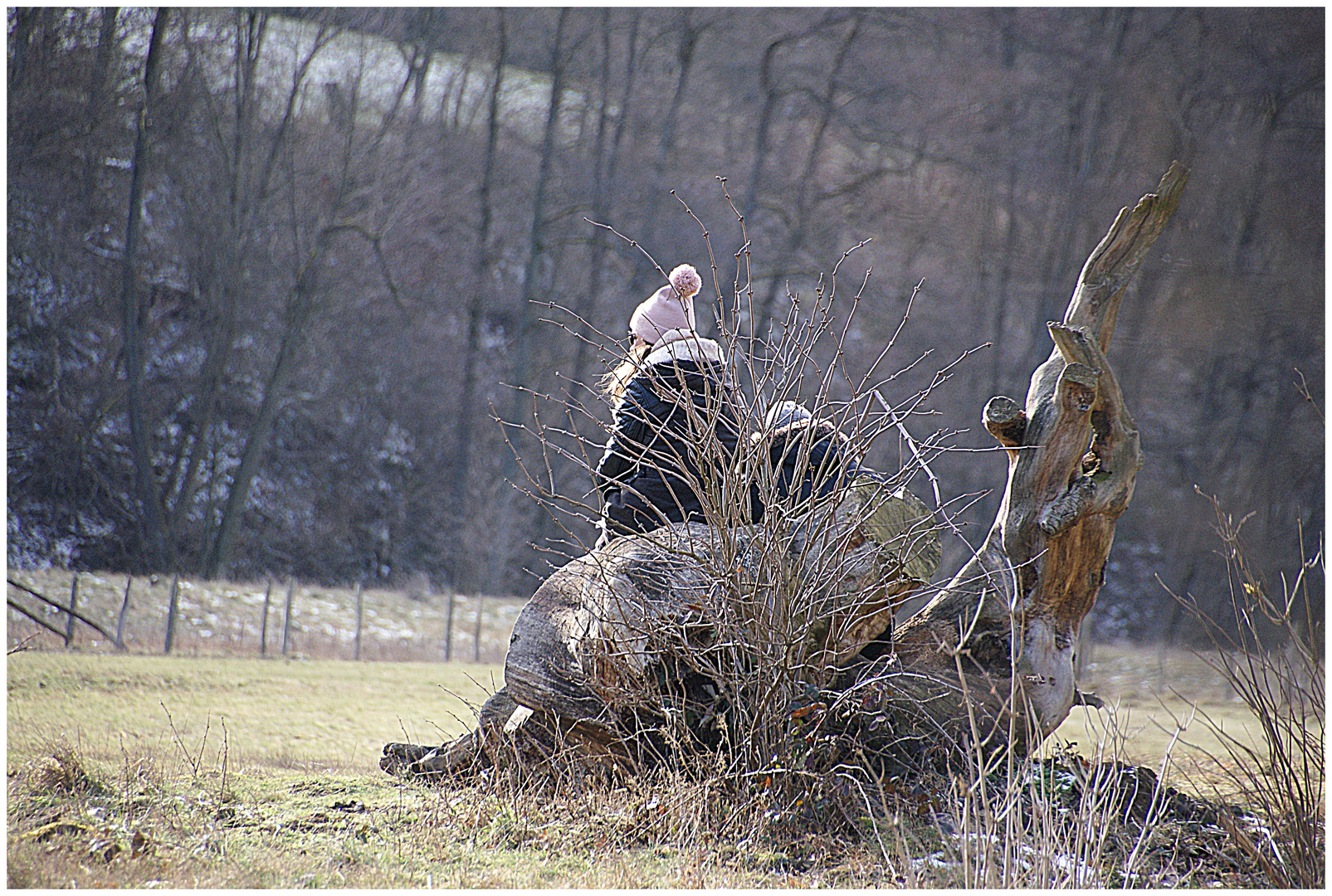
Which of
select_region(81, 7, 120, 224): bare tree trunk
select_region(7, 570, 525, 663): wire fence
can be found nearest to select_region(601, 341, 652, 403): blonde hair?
select_region(7, 570, 525, 663): wire fence

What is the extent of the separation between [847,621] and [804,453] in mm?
668

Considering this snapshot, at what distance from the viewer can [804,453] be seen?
13.1ft

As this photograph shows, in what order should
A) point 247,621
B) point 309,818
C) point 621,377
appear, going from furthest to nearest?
point 247,621 < point 621,377 < point 309,818

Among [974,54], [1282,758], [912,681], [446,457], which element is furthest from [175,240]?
[1282,758]

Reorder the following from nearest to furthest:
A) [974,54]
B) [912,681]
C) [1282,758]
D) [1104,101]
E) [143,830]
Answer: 1. [1282,758]
2. [143,830]
3. [912,681]
4. [1104,101]
5. [974,54]

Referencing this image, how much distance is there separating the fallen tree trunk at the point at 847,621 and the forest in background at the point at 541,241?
435 inches

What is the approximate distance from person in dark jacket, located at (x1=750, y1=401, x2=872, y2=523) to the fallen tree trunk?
10 cm

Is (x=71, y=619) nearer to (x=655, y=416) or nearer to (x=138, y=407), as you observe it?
(x=655, y=416)

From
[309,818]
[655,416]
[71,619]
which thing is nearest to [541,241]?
[71,619]

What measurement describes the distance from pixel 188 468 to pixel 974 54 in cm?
1588

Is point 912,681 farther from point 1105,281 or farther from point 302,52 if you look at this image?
point 302,52

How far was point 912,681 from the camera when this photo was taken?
189 inches

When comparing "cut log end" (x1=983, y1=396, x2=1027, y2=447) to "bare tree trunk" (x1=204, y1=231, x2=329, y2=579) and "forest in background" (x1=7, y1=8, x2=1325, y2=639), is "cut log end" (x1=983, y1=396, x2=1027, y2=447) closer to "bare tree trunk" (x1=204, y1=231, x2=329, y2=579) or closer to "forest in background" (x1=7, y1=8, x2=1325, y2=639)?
"forest in background" (x1=7, y1=8, x2=1325, y2=639)

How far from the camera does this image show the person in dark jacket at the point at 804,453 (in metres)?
3.98
